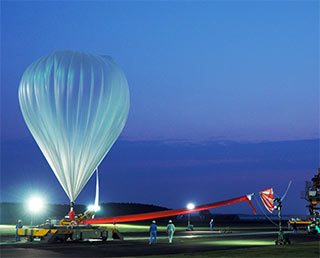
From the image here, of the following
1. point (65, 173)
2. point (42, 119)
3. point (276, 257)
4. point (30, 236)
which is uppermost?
point (42, 119)

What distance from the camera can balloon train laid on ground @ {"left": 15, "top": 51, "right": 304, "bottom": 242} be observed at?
36.9 meters

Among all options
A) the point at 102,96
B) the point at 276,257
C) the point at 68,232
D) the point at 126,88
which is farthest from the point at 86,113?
the point at 276,257

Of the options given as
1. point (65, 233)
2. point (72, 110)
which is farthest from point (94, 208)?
point (72, 110)

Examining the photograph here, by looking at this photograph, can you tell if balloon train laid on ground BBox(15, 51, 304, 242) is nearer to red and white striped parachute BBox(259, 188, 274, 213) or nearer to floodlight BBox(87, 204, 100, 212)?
floodlight BBox(87, 204, 100, 212)

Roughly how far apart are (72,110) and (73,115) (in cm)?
36

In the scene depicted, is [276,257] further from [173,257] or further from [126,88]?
[126,88]

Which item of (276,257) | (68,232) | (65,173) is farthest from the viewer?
(68,232)

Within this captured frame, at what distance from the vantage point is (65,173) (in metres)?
36.8

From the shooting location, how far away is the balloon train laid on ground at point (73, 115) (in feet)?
Result: 121

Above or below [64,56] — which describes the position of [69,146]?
below

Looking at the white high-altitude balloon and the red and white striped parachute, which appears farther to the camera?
the red and white striped parachute

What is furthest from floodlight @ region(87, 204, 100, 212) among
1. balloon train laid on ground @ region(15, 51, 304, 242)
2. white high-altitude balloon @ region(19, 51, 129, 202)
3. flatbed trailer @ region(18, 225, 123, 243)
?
white high-altitude balloon @ region(19, 51, 129, 202)

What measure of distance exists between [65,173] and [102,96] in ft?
18.7

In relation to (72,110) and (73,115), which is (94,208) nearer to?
(73,115)
